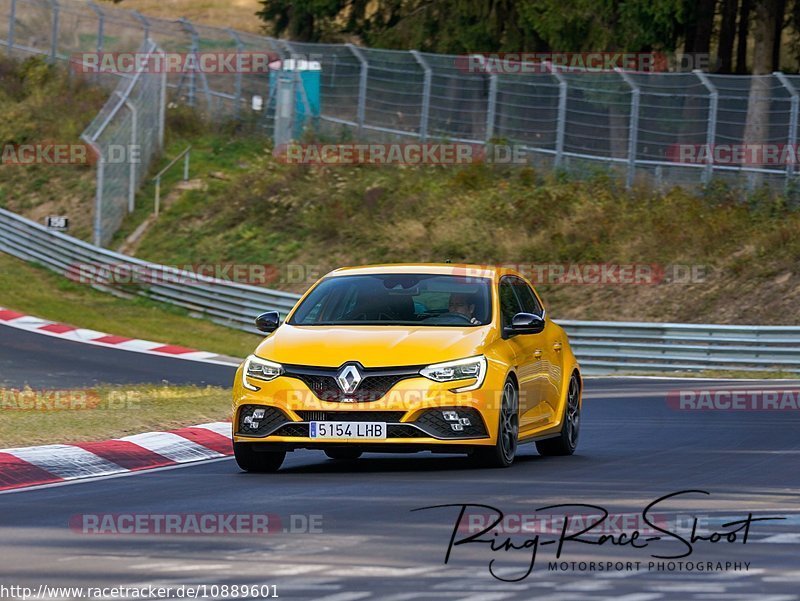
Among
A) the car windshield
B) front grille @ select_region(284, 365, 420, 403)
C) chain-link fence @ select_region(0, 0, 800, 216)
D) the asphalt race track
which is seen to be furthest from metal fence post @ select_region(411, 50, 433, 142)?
front grille @ select_region(284, 365, 420, 403)

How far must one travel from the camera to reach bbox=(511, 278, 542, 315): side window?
555 inches

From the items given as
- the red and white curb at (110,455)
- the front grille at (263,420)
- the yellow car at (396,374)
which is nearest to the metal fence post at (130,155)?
the red and white curb at (110,455)

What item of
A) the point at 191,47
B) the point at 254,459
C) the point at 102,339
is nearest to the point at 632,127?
the point at 102,339

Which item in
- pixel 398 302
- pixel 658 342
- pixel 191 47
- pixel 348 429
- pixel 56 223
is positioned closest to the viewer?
pixel 348 429

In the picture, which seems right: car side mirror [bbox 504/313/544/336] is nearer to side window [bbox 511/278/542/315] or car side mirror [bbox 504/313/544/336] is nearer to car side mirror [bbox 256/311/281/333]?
side window [bbox 511/278/542/315]

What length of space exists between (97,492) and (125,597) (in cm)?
393

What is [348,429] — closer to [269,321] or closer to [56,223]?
[269,321]

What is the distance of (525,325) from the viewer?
12.8m

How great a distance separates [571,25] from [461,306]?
29.8m

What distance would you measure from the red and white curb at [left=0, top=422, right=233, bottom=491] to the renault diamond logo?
1.75m

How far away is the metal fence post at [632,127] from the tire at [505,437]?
23189mm

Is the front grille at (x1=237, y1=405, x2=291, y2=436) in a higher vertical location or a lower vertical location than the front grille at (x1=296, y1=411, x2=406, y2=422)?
lower

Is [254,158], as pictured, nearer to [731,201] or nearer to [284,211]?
[284,211]

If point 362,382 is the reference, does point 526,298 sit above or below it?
above
